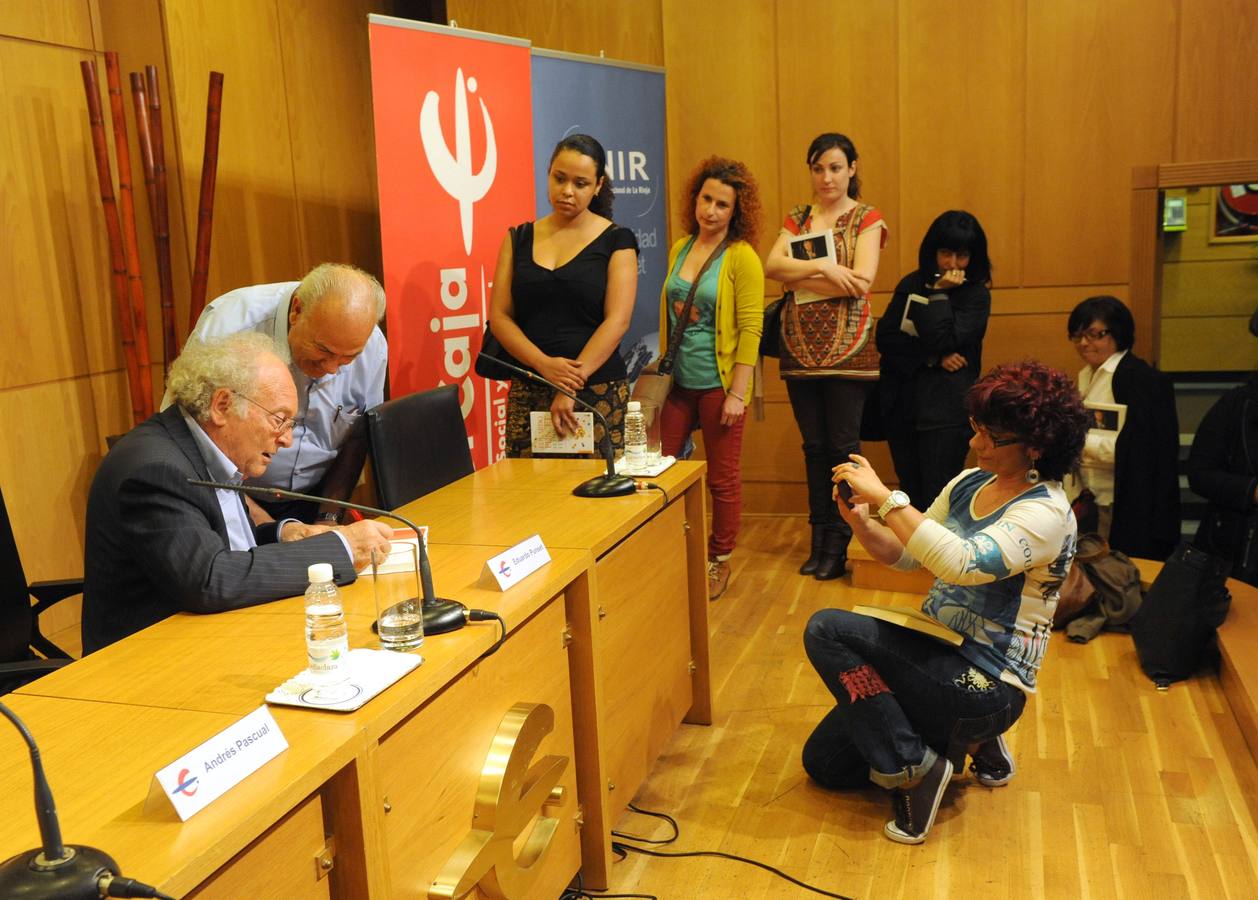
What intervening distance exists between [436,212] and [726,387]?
1203 millimetres

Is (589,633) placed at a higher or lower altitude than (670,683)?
higher

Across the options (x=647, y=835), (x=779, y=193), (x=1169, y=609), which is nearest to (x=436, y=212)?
(x=779, y=193)

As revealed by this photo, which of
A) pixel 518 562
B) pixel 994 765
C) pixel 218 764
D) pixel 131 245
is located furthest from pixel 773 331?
pixel 218 764

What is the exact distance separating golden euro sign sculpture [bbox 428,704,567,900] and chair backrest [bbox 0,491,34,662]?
1.18 m

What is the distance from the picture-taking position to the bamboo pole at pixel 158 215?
12.1 feet

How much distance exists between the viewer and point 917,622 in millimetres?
2553

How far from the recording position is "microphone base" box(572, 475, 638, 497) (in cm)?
279

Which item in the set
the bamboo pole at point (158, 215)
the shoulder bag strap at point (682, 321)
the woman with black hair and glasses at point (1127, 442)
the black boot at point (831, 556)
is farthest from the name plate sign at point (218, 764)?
the woman with black hair and glasses at point (1127, 442)

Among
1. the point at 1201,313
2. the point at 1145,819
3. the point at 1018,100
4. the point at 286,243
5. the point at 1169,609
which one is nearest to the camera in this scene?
the point at 1145,819

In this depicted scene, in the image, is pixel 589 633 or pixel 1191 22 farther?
pixel 1191 22

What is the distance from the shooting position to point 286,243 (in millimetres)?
4590

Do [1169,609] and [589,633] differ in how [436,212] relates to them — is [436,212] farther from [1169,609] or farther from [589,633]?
[1169,609]

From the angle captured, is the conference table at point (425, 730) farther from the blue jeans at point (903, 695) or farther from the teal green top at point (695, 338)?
the teal green top at point (695, 338)

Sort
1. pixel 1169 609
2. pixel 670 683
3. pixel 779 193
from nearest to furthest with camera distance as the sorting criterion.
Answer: pixel 670 683 → pixel 1169 609 → pixel 779 193
